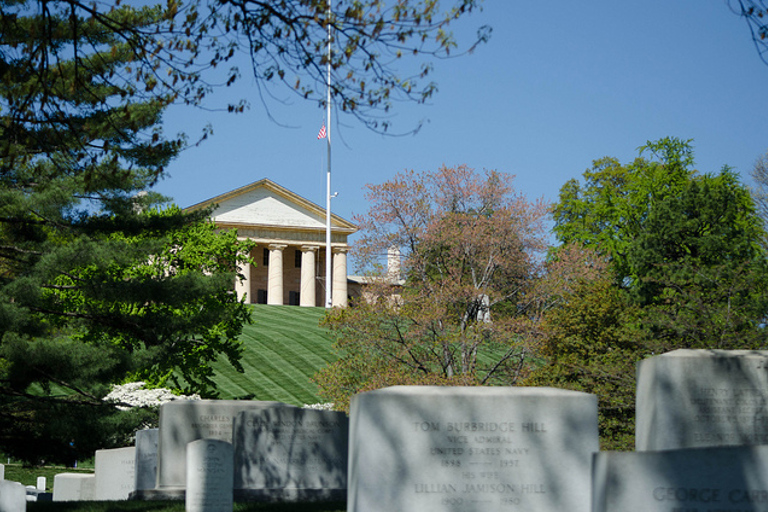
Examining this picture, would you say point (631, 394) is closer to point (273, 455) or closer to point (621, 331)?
point (621, 331)

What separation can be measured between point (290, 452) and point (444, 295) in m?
13.5

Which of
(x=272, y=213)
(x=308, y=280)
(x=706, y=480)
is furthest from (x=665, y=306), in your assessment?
(x=272, y=213)

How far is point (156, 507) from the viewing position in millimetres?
12625

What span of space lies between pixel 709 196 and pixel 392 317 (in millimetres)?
12739

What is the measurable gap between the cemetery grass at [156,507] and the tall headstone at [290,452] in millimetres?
684

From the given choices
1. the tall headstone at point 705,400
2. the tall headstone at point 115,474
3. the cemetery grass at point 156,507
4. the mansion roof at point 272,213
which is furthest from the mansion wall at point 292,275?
the tall headstone at point 705,400

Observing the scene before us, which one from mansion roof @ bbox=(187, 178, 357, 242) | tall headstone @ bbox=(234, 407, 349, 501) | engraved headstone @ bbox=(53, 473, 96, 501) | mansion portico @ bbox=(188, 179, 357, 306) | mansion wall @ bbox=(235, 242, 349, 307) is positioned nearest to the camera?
tall headstone @ bbox=(234, 407, 349, 501)

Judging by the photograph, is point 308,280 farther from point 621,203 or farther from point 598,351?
point 598,351

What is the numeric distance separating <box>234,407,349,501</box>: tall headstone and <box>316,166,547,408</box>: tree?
1050 centimetres

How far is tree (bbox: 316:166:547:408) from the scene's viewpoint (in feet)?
85.9

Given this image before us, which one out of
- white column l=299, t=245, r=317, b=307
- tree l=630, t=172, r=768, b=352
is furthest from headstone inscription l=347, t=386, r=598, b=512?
white column l=299, t=245, r=317, b=307

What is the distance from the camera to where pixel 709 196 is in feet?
105

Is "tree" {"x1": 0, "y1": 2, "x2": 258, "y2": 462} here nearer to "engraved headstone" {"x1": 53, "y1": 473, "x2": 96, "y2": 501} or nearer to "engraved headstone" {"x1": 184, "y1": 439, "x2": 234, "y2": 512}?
"engraved headstone" {"x1": 53, "y1": 473, "x2": 96, "y2": 501}

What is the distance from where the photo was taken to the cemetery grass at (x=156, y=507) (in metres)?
12.1
